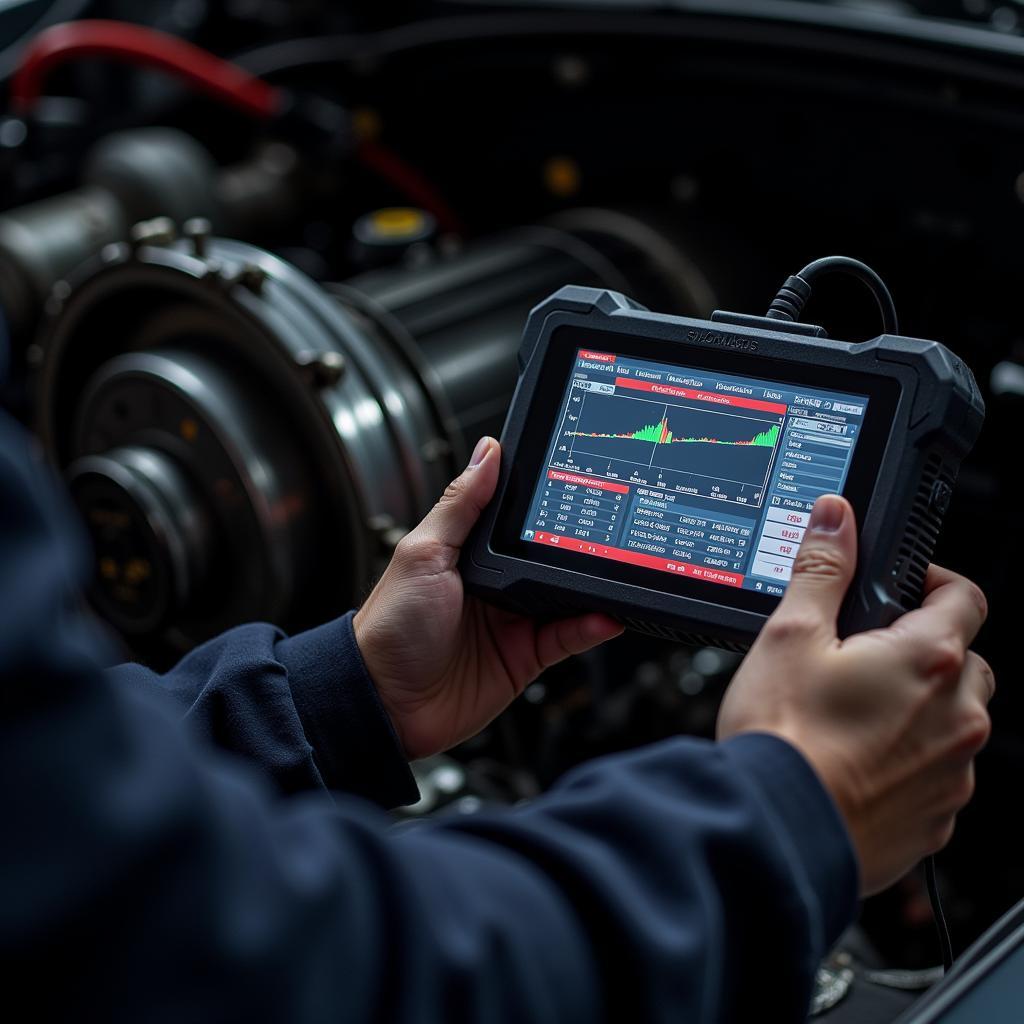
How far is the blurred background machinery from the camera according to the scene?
4.19ft

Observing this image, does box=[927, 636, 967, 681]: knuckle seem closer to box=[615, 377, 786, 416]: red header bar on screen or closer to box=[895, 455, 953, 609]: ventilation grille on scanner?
box=[895, 455, 953, 609]: ventilation grille on scanner

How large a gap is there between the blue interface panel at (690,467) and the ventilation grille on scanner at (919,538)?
0.05m

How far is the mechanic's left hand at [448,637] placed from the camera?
35.8 inches

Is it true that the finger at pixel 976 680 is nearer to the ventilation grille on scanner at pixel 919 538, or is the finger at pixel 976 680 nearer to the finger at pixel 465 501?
the ventilation grille on scanner at pixel 919 538

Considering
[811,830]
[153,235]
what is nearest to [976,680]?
[811,830]

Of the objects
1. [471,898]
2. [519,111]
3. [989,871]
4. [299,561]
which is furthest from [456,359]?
[471,898]

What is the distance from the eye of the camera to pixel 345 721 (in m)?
0.91

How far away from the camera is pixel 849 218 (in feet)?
5.07

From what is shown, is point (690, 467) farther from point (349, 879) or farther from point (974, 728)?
point (349, 879)

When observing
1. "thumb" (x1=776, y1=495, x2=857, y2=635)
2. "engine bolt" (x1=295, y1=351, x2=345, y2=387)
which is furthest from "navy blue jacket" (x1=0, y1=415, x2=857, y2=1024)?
"engine bolt" (x1=295, y1=351, x2=345, y2=387)

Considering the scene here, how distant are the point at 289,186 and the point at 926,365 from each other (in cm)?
127

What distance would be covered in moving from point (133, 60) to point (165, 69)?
0.14 ft

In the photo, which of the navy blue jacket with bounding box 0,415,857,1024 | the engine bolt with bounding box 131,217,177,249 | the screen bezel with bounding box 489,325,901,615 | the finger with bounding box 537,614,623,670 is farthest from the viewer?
the engine bolt with bounding box 131,217,177,249

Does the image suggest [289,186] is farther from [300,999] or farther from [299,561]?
[300,999]
